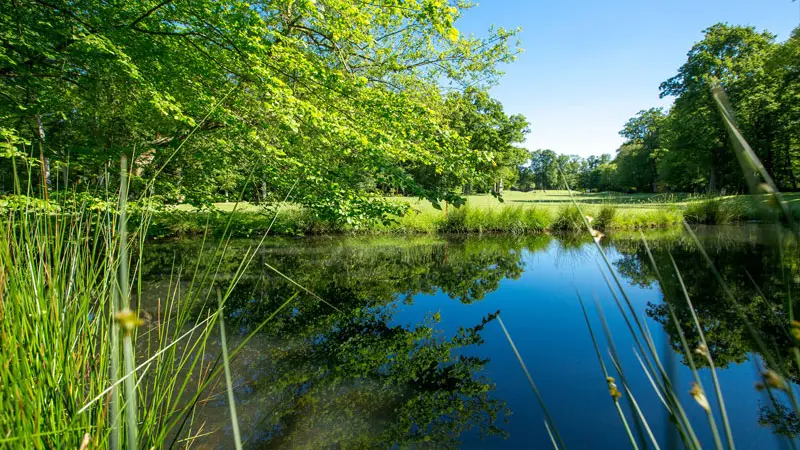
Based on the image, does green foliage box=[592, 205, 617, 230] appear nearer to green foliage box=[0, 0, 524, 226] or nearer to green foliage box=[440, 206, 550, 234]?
green foliage box=[440, 206, 550, 234]

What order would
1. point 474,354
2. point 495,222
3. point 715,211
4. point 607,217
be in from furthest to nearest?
point 495,222 → point 715,211 → point 607,217 → point 474,354

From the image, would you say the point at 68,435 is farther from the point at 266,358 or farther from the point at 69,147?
the point at 69,147

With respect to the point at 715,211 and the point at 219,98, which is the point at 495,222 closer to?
the point at 715,211

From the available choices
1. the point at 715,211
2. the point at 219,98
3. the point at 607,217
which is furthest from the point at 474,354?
the point at 715,211

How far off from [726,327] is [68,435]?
190 inches

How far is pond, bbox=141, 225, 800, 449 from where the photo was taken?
2.11 meters

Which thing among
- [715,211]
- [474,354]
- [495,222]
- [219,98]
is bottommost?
[474,354]

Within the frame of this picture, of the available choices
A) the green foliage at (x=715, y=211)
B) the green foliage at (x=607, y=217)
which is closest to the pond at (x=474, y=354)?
the green foliage at (x=607, y=217)

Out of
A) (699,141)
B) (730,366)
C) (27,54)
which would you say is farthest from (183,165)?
(699,141)

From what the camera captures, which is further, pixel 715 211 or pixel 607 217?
pixel 715 211

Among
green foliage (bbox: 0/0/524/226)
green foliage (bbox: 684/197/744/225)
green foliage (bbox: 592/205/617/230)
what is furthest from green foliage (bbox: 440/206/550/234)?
green foliage (bbox: 0/0/524/226)

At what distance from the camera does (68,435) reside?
0.89m

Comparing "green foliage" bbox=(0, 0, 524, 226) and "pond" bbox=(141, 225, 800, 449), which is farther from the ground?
"green foliage" bbox=(0, 0, 524, 226)

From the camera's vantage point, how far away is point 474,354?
315 centimetres
